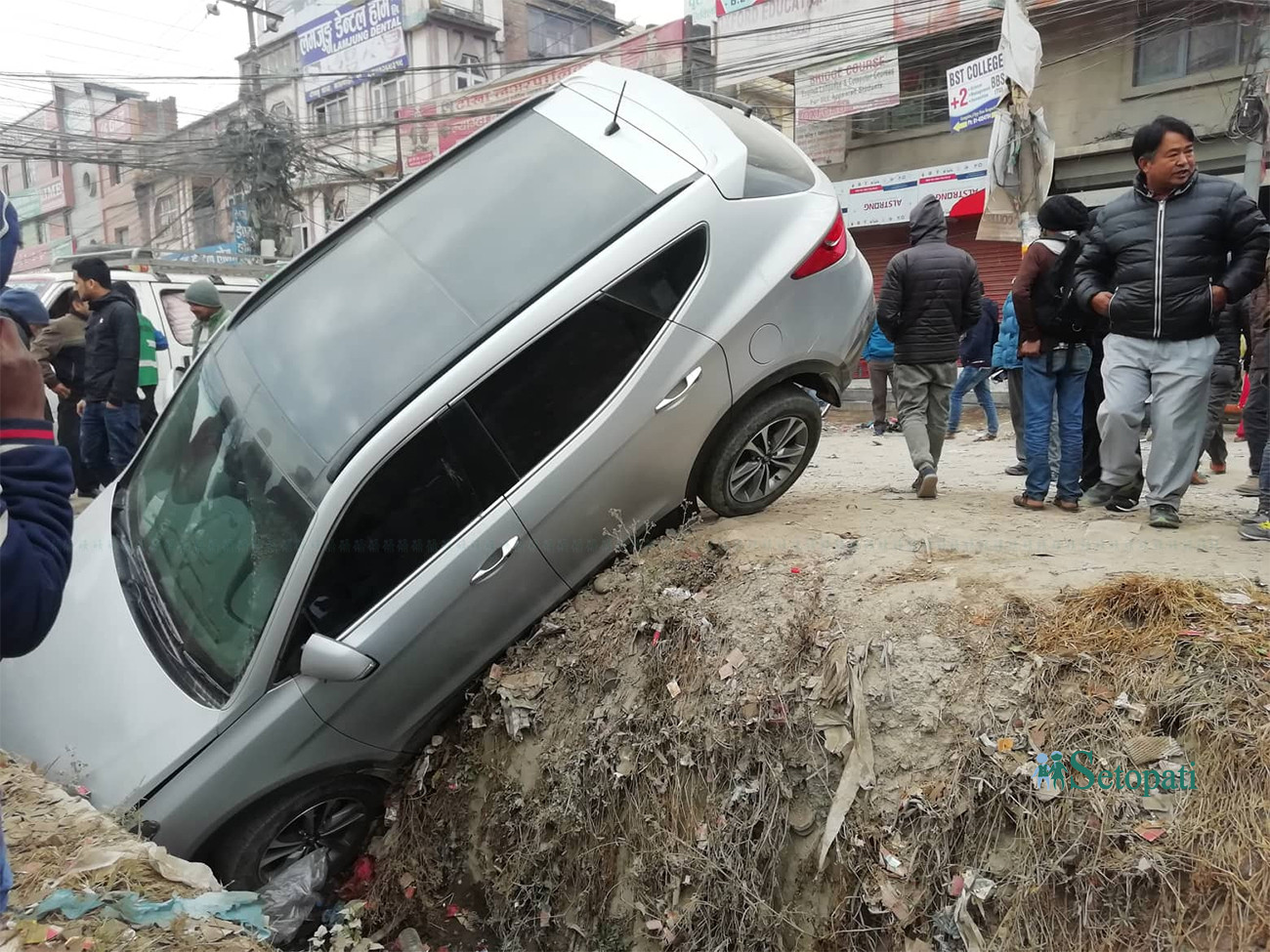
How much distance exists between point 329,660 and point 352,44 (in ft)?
102

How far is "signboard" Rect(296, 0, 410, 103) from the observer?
90.4 ft

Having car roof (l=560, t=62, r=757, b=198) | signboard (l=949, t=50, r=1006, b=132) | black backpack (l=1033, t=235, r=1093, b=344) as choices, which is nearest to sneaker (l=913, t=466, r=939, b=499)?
black backpack (l=1033, t=235, r=1093, b=344)

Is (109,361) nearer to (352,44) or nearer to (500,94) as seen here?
(500,94)

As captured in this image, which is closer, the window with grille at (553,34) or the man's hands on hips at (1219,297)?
the man's hands on hips at (1219,297)

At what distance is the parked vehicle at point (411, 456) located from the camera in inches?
121

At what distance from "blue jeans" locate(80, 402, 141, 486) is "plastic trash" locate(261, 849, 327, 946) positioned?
4110 mm

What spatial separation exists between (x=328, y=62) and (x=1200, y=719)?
3342cm

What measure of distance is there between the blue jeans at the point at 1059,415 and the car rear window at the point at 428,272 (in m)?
2.67

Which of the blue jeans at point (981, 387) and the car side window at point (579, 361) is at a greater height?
the car side window at point (579, 361)

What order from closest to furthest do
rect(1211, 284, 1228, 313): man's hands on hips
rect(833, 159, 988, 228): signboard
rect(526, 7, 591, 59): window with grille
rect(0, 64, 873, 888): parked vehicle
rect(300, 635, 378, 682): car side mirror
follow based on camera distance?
rect(300, 635, 378, 682): car side mirror, rect(0, 64, 873, 888): parked vehicle, rect(1211, 284, 1228, 313): man's hands on hips, rect(833, 159, 988, 228): signboard, rect(526, 7, 591, 59): window with grille

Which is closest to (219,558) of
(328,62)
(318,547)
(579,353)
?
(318,547)

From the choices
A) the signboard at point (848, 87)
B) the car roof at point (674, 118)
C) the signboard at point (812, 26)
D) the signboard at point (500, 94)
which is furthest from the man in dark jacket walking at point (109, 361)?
the signboard at point (848, 87)

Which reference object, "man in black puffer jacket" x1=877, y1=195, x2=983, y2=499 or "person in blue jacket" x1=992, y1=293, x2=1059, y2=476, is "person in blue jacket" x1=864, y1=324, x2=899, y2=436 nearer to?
"person in blue jacket" x1=992, y1=293, x2=1059, y2=476

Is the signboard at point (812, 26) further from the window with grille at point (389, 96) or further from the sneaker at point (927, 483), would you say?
the window with grille at point (389, 96)
